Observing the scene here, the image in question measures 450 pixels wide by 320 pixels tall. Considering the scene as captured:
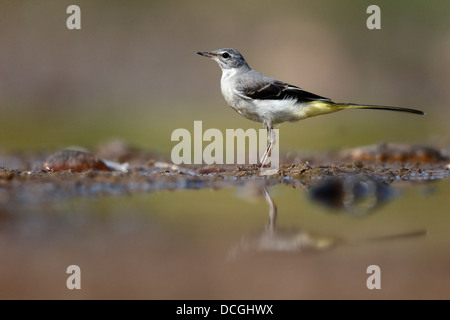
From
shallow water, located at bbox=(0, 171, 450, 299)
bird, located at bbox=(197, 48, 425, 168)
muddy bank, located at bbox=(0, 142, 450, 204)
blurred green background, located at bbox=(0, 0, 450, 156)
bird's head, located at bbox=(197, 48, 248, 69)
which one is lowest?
shallow water, located at bbox=(0, 171, 450, 299)

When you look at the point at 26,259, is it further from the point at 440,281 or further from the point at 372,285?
the point at 440,281

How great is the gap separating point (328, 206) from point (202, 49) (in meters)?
17.6

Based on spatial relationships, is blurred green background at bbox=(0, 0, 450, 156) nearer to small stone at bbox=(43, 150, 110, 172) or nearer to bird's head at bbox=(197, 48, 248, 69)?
bird's head at bbox=(197, 48, 248, 69)

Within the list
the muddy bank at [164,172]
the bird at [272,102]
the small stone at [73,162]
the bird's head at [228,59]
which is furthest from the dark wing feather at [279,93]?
the small stone at [73,162]

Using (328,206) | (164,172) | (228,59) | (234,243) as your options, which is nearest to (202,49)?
(228,59)

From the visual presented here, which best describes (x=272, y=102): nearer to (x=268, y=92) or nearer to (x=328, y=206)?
(x=268, y=92)

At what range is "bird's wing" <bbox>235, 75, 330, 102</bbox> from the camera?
840cm

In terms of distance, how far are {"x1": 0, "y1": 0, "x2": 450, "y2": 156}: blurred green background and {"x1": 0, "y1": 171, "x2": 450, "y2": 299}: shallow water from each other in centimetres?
1456

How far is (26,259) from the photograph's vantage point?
457 centimetres

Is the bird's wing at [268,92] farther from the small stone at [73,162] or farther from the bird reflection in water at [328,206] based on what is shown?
the small stone at [73,162]

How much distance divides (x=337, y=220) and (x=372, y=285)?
69.8 inches

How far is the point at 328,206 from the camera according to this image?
21.5 ft

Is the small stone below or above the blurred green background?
below

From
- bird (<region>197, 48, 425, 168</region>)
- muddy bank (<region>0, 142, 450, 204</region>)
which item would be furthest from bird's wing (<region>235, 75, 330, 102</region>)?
muddy bank (<region>0, 142, 450, 204</region>)
